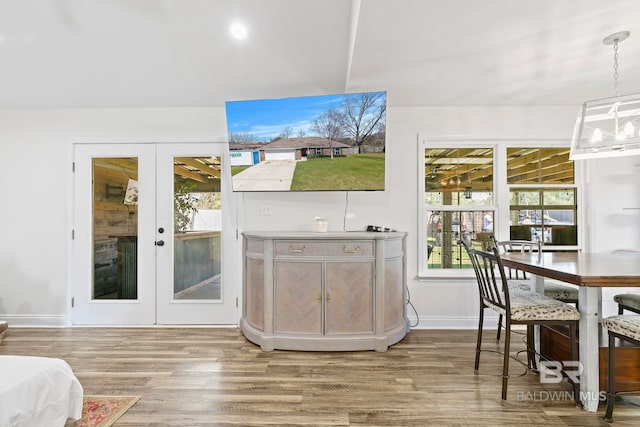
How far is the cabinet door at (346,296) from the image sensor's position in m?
2.97

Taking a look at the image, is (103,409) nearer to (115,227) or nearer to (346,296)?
(346,296)

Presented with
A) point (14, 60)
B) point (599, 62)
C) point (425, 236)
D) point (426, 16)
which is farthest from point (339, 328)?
point (14, 60)

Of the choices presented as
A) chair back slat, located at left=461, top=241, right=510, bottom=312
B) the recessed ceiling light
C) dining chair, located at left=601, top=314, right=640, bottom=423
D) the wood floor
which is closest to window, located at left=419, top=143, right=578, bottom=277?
the wood floor

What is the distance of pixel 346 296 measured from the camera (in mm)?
2975

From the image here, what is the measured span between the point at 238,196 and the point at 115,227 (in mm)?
1391

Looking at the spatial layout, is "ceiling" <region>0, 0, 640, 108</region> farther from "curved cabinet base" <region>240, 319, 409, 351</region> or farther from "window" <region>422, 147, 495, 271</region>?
"curved cabinet base" <region>240, 319, 409, 351</region>

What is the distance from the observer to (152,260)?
3.73 meters

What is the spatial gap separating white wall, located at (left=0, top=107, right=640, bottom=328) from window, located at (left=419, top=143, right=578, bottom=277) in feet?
0.48

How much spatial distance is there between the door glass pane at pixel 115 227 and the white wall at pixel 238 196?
282mm

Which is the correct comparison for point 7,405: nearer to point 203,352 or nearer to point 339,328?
point 203,352

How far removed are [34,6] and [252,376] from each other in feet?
10.6

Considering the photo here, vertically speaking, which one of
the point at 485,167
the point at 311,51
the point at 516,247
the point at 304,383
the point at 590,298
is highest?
the point at 311,51

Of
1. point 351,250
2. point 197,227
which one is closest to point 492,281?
point 351,250

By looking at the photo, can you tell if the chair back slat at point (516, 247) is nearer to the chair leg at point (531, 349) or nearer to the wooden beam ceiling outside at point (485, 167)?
the chair leg at point (531, 349)
